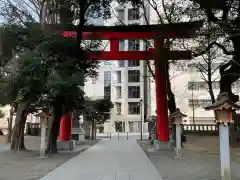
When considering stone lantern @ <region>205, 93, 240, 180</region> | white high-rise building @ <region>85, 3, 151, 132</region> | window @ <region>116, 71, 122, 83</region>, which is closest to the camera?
stone lantern @ <region>205, 93, 240, 180</region>

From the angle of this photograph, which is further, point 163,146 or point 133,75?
point 133,75

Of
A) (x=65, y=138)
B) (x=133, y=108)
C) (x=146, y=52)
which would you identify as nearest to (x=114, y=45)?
(x=146, y=52)

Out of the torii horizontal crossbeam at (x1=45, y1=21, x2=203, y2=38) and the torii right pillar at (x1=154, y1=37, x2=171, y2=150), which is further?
the torii right pillar at (x1=154, y1=37, x2=171, y2=150)

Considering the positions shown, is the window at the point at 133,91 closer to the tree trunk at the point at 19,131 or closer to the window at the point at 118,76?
the window at the point at 118,76

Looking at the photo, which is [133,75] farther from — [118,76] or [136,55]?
[136,55]

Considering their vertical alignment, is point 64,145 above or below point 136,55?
below

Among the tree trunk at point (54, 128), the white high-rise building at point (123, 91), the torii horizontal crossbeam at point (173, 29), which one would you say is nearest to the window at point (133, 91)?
the white high-rise building at point (123, 91)

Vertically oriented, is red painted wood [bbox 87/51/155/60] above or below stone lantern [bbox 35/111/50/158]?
above

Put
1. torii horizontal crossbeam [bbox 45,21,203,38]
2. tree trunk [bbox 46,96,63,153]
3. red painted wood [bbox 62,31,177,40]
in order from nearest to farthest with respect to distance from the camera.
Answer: torii horizontal crossbeam [bbox 45,21,203,38]
tree trunk [bbox 46,96,63,153]
red painted wood [bbox 62,31,177,40]

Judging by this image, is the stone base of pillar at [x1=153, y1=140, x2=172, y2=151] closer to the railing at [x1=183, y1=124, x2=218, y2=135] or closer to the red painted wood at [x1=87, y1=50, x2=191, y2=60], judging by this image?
the red painted wood at [x1=87, y1=50, x2=191, y2=60]

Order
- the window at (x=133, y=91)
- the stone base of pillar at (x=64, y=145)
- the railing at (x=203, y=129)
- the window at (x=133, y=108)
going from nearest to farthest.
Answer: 1. the stone base of pillar at (x=64, y=145)
2. the railing at (x=203, y=129)
3. the window at (x=133, y=108)
4. the window at (x=133, y=91)

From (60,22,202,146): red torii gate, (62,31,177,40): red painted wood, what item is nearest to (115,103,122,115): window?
(60,22,202,146): red torii gate

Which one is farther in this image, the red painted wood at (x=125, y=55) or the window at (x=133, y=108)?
the window at (x=133, y=108)

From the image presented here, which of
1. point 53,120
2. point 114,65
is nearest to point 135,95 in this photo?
point 114,65
